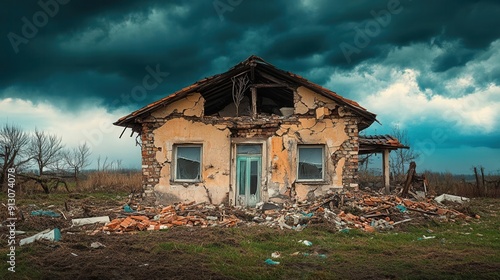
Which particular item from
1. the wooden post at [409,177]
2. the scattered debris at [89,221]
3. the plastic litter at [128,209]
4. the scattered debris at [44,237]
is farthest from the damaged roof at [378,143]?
the scattered debris at [44,237]

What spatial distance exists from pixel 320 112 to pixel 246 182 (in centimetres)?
351

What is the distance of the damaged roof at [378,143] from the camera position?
15.9 meters

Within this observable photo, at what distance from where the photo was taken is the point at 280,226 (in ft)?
33.4

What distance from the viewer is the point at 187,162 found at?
14305 mm

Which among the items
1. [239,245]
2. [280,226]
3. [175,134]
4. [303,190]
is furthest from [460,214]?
[175,134]

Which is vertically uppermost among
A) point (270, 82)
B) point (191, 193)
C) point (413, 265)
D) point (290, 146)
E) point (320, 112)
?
point (270, 82)

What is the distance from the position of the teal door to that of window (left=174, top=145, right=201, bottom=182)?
4.67 feet

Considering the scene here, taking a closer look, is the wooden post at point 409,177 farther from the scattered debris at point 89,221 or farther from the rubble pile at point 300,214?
the scattered debris at point 89,221

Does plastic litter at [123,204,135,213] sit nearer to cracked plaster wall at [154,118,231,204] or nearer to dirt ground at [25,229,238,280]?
cracked plaster wall at [154,118,231,204]

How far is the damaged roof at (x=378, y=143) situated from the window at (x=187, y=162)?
6.51 m

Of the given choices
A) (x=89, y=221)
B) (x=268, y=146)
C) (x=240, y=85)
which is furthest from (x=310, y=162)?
(x=89, y=221)

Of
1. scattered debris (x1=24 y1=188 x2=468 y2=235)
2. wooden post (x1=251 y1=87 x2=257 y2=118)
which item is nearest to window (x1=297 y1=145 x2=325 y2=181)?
scattered debris (x1=24 y1=188 x2=468 y2=235)

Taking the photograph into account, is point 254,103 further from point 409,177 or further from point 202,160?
point 409,177

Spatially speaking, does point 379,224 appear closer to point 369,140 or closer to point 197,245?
point 197,245
